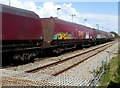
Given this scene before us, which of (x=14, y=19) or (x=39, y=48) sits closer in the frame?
(x=14, y=19)

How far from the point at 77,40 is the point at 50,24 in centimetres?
805

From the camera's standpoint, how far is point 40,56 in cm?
1659

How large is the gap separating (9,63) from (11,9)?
3.65 meters

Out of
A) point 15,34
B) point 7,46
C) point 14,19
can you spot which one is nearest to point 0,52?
point 7,46

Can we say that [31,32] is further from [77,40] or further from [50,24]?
[77,40]

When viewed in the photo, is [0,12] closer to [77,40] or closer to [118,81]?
[118,81]

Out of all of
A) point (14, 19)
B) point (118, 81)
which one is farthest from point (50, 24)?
point (118, 81)

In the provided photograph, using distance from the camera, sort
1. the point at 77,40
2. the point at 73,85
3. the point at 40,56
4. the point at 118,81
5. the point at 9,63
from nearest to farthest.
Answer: the point at 73,85 < the point at 118,81 < the point at 9,63 < the point at 40,56 < the point at 77,40

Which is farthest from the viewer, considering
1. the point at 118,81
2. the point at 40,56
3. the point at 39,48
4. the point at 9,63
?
the point at 40,56

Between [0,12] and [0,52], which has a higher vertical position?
[0,12]

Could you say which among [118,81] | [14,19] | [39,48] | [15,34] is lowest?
[118,81]

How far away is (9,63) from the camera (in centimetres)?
1252

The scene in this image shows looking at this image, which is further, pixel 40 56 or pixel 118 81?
pixel 40 56

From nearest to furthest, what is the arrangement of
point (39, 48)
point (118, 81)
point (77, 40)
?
point (118, 81), point (39, 48), point (77, 40)
